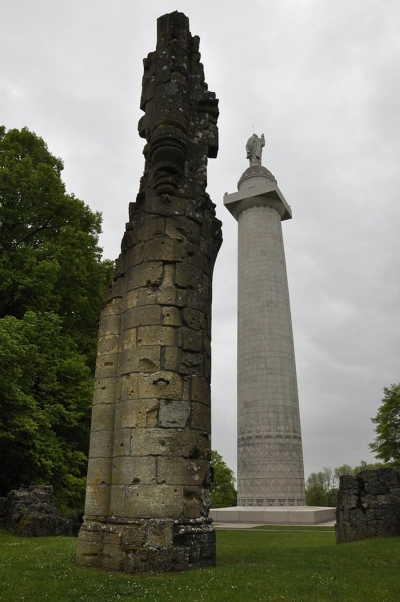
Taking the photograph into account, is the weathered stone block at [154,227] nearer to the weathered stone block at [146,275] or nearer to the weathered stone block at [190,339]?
the weathered stone block at [146,275]

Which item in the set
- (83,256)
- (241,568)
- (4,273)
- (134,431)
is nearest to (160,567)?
(241,568)

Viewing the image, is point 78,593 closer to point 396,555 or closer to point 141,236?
point 141,236

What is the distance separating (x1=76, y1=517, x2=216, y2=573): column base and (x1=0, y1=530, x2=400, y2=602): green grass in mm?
255

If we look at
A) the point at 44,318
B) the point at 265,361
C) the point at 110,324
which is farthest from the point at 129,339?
the point at 265,361

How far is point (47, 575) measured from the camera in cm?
683

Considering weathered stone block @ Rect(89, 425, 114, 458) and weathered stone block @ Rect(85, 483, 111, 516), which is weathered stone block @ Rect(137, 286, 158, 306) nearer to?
weathered stone block @ Rect(89, 425, 114, 458)

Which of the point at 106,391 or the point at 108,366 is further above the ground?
the point at 108,366

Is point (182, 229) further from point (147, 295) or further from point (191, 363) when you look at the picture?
point (191, 363)

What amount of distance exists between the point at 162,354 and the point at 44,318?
28.3 ft

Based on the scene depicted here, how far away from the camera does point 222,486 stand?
43000 millimetres

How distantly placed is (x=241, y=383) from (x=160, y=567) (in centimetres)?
2099

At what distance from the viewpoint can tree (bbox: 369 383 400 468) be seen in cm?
3083

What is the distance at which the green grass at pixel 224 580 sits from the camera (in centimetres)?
574

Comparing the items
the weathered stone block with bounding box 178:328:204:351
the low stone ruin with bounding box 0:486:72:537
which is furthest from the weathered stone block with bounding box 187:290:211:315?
the low stone ruin with bounding box 0:486:72:537
